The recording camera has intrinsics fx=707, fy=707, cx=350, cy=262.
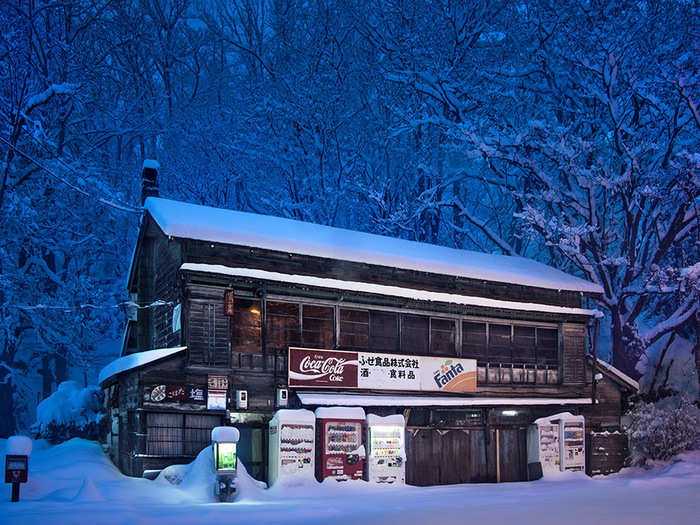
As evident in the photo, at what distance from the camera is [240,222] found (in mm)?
21422

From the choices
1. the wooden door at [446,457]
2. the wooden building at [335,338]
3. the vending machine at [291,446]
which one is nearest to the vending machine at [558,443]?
the wooden building at [335,338]

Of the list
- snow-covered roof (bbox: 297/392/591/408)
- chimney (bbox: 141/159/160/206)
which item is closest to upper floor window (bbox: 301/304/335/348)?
snow-covered roof (bbox: 297/392/591/408)

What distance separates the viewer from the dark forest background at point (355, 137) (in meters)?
27.6

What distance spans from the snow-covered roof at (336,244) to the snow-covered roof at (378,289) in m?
0.76

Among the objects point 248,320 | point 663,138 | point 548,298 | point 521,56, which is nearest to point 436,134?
point 521,56

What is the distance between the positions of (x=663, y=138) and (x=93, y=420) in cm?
2465

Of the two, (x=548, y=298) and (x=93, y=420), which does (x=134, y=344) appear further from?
(x=548, y=298)

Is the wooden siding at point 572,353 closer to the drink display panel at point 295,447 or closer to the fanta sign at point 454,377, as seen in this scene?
the fanta sign at point 454,377

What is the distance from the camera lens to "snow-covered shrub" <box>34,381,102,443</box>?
2344 centimetres

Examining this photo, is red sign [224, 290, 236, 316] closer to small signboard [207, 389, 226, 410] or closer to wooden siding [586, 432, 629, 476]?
small signboard [207, 389, 226, 410]

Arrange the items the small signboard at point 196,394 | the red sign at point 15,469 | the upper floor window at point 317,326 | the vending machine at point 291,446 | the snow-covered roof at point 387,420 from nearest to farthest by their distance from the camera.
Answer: the red sign at point 15,469 < the small signboard at point 196,394 < the vending machine at point 291,446 < the snow-covered roof at point 387,420 < the upper floor window at point 317,326

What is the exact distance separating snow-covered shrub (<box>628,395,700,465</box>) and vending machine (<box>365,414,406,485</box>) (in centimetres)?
1037

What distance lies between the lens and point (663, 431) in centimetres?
2523

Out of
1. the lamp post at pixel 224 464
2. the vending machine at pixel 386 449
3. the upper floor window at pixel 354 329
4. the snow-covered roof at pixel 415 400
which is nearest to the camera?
the lamp post at pixel 224 464
